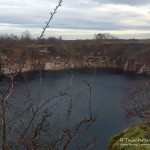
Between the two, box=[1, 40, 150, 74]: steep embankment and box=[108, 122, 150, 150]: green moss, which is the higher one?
box=[108, 122, 150, 150]: green moss

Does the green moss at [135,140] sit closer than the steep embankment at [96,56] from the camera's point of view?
Yes

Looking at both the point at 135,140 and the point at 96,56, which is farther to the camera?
the point at 96,56

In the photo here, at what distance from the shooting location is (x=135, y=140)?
916cm

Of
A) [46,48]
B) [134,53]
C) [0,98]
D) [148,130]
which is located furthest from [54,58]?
[0,98]

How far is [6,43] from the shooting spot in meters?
78.3

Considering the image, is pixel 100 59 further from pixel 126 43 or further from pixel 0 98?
pixel 0 98

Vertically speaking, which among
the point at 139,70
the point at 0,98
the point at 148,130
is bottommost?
the point at 139,70

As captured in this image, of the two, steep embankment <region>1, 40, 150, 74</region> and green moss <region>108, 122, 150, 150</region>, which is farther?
steep embankment <region>1, 40, 150, 74</region>

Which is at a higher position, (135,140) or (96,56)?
(135,140)

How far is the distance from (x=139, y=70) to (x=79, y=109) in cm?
4912

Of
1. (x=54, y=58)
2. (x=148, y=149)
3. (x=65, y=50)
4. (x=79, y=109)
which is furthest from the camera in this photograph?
(x=65, y=50)

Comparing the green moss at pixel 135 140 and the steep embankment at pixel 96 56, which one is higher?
the green moss at pixel 135 140

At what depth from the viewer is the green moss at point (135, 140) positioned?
28.6ft

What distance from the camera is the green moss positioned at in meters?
8.72
